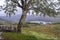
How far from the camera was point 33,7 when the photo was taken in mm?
2271

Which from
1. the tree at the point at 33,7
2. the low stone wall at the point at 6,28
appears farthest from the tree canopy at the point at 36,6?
the low stone wall at the point at 6,28

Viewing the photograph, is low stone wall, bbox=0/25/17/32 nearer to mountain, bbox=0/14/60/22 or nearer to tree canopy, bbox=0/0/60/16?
mountain, bbox=0/14/60/22

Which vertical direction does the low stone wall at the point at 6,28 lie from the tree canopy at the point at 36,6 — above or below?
below

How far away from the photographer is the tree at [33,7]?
7.37ft

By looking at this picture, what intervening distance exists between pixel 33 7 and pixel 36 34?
0.43 meters

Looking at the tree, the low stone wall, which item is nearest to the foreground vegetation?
the low stone wall

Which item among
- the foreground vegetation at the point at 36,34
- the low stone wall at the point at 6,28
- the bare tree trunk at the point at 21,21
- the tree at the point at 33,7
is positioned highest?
the tree at the point at 33,7

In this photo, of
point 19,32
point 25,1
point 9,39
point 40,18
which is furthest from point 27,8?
point 9,39

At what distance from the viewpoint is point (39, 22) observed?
226 centimetres

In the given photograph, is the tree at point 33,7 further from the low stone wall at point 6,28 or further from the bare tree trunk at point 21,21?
the low stone wall at point 6,28

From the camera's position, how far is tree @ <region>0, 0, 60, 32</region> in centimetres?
225

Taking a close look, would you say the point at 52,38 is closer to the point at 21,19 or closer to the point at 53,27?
the point at 53,27

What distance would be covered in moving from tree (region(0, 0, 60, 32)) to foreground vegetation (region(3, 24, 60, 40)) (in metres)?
0.20

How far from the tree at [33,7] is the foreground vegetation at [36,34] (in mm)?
200
